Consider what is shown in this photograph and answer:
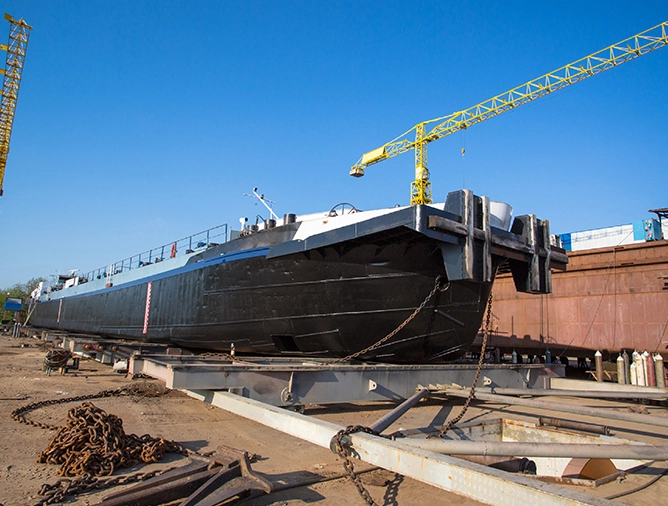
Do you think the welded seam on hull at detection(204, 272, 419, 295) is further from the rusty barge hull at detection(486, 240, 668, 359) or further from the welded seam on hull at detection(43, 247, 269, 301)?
the rusty barge hull at detection(486, 240, 668, 359)

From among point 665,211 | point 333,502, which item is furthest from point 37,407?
point 665,211

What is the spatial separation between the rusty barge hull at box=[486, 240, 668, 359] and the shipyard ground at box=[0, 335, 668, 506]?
5177 millimetres

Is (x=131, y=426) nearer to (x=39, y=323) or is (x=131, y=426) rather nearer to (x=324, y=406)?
(x=324, y=406)

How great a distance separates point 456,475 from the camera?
8.99 ft

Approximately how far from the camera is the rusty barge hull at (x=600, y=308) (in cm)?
1259

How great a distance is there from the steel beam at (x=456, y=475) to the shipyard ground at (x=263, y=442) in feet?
1.17

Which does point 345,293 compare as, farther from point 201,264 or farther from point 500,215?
point 201,264

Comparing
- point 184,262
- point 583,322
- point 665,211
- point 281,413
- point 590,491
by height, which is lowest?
point 590,491

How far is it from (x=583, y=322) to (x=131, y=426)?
13564 millimetres

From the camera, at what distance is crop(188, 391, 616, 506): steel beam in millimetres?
2369

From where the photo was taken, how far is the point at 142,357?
6945 millimetres

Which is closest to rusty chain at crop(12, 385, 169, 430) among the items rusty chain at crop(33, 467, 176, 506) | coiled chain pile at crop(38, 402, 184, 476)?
coiled chain pile at crop(38, 402, 184, 476)

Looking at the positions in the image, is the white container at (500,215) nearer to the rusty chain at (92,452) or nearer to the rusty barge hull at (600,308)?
the rusty barge hull at (600,308)

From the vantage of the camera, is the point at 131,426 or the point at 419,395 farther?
the point at 419,395
